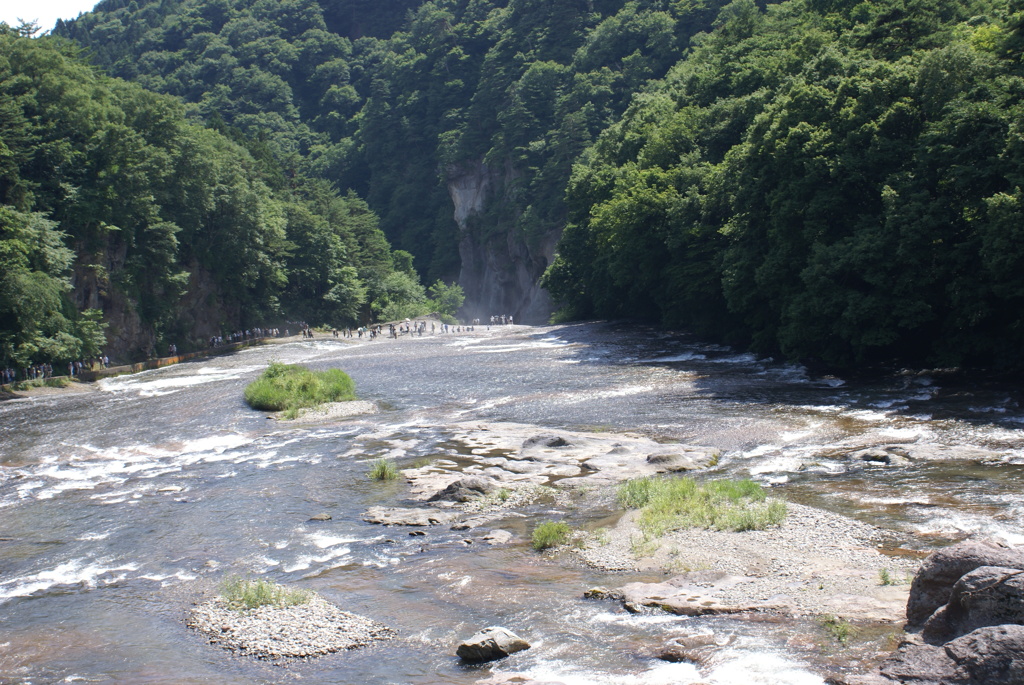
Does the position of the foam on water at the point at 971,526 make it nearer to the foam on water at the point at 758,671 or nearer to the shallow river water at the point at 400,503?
the shallow river water at the point at 400,503

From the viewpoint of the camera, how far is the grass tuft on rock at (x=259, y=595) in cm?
1908

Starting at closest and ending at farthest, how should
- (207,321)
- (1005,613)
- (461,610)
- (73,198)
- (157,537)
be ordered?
(1005,613) < (461,610) < (157,537) < (73,198) < (207,321)

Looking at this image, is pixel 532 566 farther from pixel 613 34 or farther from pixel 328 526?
pixel 613 34

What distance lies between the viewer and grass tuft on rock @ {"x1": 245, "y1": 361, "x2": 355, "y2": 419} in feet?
160

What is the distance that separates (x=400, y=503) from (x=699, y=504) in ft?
30.7

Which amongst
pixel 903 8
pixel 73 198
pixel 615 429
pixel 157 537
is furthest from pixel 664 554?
pixel 73 198

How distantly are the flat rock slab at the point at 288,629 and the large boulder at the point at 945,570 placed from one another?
9.70m

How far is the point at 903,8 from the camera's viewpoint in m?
53.3

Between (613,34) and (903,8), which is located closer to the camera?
(903,8)

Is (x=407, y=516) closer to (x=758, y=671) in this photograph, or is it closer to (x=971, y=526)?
(x=758, y=671)

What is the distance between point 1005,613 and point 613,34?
13727 cm

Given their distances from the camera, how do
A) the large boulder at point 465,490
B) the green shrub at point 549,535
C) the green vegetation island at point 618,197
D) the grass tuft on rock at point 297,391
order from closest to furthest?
1. the green shrub at point 549,535
2. the large boulder at point 465,490
3. the green vegetation island at point 618,197
4. the grass tuft on rock at point 297,391

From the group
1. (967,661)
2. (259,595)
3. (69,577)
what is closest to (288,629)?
(259,595)

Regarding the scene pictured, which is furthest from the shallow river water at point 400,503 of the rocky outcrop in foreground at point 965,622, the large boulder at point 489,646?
the rocky outcrop in foreground at point 965,622
